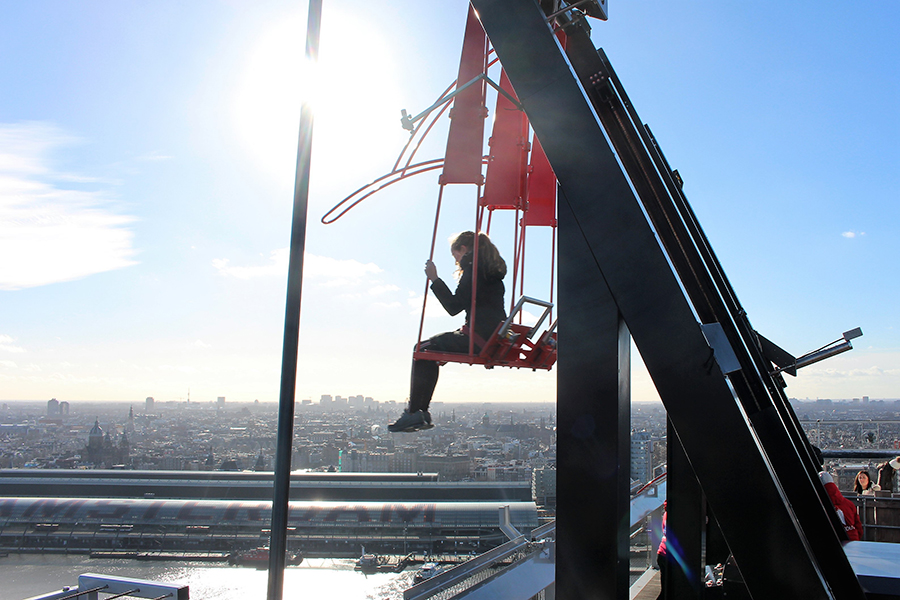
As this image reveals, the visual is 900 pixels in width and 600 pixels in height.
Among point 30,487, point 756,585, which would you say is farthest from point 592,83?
point 30,487

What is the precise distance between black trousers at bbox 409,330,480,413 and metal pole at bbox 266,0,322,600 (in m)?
1.43

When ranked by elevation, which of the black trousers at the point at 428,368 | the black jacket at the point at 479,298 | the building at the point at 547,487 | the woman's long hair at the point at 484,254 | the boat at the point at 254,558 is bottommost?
the boat at the point at 254,558

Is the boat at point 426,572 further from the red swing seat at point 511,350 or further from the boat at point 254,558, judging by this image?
the red swing seat at point 511,350

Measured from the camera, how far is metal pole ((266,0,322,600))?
67.1 inches

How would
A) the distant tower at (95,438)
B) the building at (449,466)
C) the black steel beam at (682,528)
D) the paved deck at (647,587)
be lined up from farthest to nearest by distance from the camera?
the distant tower at (95,438) → the building at (449,466) → the paved deck at (647,587) → the black steel beam at (682,528)

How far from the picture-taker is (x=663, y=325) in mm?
1605

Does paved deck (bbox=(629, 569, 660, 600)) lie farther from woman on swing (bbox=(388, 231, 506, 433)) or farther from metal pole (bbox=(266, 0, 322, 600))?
metal pole (bbox=(266, 0, 322, 600))

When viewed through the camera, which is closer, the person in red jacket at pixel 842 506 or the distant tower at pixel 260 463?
the person in red jacket at pixel 842 506

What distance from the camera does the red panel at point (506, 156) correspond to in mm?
3367

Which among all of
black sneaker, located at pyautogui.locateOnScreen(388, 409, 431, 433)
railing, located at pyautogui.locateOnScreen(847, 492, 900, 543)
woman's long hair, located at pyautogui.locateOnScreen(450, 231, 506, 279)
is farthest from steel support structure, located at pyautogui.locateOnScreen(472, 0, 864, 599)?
railing, located at pyautogui.locateOnScreen(847, 492, 900, 543)

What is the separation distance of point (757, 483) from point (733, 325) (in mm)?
948

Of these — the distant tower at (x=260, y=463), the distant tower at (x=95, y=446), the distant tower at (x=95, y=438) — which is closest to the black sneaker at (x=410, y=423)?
→ the distant tower at (x=260, y=463)

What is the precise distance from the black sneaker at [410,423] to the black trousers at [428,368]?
0.16 ft

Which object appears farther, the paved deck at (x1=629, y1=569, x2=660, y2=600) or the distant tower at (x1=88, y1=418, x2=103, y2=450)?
the distant tower at (x1=88, y1=418, x2=103, y2=450)
